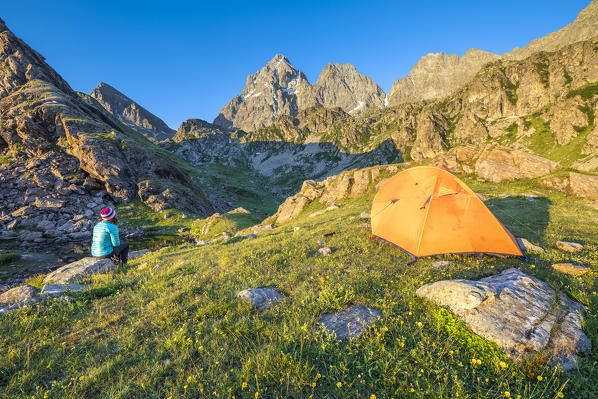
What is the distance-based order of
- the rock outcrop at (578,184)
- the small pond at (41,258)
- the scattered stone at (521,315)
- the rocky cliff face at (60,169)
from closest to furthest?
the scattered stone at (521,315) → the small pond at (41,258) → the rock outcrop at (578,184) → the rocky cliff face at (60,169)

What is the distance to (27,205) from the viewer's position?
2880 cm

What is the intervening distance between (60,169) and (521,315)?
5477 centimetres

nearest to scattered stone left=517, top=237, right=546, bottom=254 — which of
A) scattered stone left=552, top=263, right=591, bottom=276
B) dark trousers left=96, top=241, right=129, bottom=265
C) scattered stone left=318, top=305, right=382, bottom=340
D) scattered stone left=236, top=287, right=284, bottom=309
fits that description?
scattered stone left=552, top=263, right=591, bottom=276

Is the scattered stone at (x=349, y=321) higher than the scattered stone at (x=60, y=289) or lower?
lower

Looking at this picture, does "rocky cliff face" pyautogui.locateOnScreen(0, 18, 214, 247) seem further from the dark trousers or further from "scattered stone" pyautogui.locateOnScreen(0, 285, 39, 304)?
"scattered stone" pyautogui.locateOnScreen(0, 285, 39, 304)

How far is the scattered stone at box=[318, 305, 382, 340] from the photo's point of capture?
446 cm

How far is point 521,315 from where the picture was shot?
4.61 m

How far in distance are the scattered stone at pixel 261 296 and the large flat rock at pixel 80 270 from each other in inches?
305

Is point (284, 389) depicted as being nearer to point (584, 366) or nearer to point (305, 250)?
point (584, 366)

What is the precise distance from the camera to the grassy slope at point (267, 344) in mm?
3395

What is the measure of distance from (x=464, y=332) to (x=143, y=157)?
189 ft

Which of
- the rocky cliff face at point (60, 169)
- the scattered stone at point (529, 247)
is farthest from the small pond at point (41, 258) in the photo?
the scattered stone at point (529, 247)

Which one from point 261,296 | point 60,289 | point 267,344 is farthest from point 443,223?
point 60,289

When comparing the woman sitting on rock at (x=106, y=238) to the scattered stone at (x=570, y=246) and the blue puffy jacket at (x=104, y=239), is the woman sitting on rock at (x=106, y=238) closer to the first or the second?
the blue puffy jacket at (x=104, y=239)
